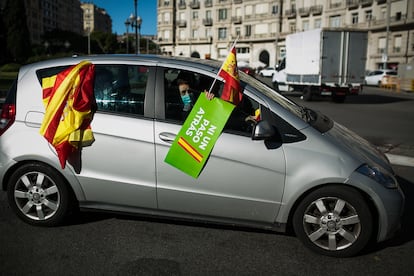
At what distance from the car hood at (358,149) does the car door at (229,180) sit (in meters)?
0.57

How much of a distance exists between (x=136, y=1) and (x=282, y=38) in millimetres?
46706

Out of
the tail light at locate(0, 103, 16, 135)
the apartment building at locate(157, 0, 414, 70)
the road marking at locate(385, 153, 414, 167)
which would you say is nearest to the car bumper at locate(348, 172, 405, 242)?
the tail light at locate(0, 103, 16, 135)

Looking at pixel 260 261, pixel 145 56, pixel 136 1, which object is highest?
pixel 136 1

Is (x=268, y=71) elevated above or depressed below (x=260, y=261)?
above

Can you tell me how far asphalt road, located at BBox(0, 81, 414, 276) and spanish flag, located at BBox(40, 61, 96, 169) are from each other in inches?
28.3

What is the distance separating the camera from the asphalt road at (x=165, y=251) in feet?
9.76

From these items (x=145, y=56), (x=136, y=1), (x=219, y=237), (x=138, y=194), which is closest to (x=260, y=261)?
(x=219, y=237)

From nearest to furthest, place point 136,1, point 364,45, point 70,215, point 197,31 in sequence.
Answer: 1. point 70,215
2. point 364,45
3. point 136,1
4. point 197,31

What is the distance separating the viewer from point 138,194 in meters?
3.43

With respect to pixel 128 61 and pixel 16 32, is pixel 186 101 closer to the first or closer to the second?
pixel 128 61

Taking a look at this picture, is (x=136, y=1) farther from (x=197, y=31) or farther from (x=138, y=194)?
(x=197, y=31)

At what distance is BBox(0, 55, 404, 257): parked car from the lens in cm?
313

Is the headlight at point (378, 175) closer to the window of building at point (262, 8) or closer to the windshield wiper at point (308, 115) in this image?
the windshield wiper at point (308, 115)

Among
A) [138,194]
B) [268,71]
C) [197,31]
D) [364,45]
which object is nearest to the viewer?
[138,194]
